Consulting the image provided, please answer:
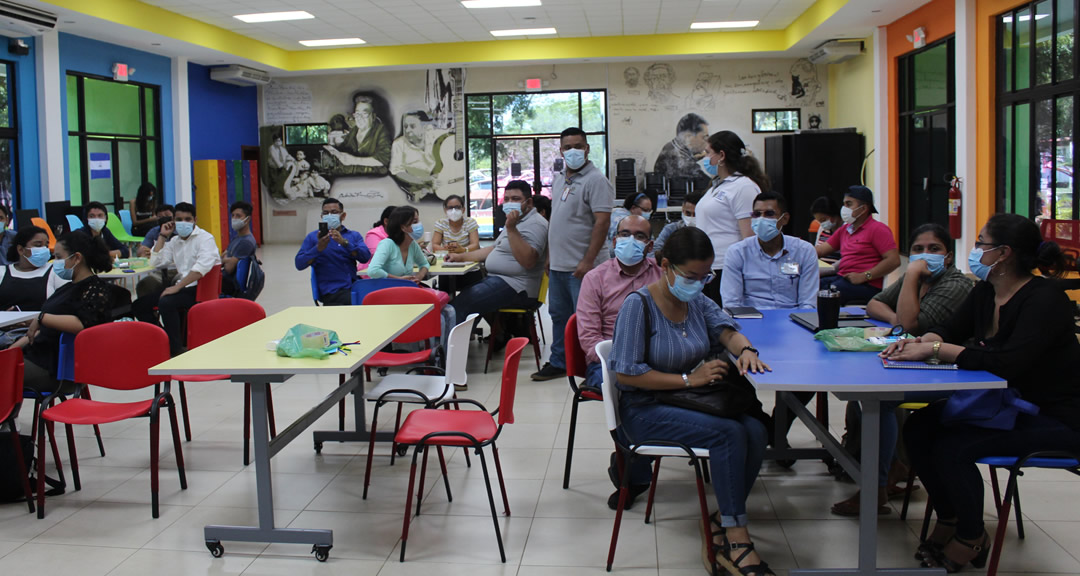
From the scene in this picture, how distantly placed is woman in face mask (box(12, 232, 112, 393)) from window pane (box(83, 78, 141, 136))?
8505 millimetres

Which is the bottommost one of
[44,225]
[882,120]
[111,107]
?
[44,225]

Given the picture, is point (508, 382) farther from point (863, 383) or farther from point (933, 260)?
point (933, 260)

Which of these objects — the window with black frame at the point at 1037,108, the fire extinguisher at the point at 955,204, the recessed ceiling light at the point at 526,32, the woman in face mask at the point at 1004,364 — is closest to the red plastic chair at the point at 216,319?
the woman in face mask at the point at 1004,364

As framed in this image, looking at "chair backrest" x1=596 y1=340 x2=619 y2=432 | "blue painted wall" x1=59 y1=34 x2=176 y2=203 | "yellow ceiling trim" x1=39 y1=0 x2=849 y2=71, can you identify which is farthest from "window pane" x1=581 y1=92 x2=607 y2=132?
"chair backrest" x1=596 y1=340 x2=619 y2=432

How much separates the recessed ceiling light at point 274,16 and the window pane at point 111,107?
6.73 feet

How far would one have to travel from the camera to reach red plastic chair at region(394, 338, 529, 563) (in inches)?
118

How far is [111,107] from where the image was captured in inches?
476

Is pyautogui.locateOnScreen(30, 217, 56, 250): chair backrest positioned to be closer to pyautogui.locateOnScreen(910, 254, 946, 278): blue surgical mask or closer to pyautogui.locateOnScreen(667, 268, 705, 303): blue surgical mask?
pyautogui.locateOnScreen(667, 268, 705, 303): blue surgical mask

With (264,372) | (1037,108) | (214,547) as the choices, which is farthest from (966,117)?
(214,547)

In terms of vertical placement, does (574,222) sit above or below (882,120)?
below

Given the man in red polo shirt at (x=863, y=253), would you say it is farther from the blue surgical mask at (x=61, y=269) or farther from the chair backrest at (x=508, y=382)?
the blue surgical mask at (x=61, y=269)

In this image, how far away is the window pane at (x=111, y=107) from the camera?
38.3ft

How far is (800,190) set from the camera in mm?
12352

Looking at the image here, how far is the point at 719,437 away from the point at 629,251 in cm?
143
